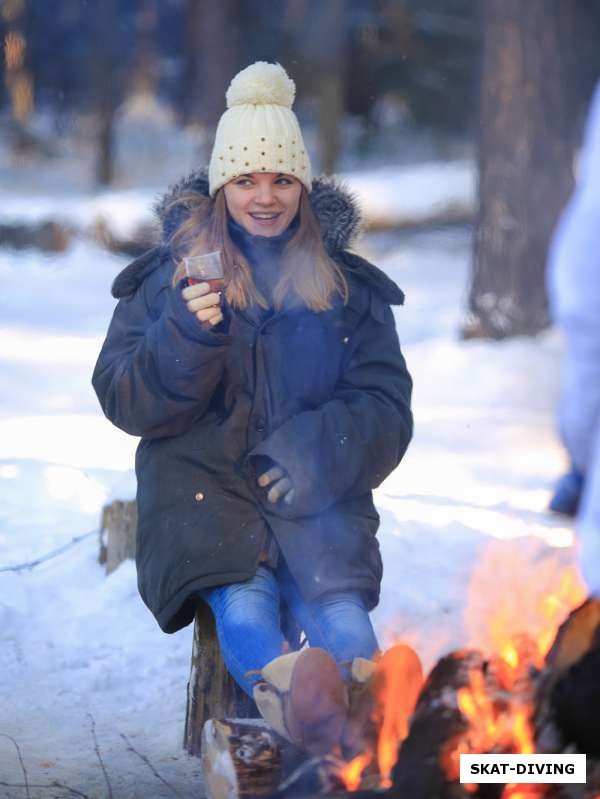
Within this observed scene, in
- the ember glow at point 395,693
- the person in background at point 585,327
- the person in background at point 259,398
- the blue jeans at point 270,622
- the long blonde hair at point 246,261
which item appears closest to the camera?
the person in background at point 585,327

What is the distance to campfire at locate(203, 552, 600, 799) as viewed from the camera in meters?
2.24

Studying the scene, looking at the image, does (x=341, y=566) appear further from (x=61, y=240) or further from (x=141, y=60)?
(x=141, y=60)

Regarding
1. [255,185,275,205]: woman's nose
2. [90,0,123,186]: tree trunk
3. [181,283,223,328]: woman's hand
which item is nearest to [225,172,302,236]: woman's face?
[255,185,275,205]: woman's nose

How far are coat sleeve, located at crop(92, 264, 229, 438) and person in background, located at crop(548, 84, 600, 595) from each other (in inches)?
50.3

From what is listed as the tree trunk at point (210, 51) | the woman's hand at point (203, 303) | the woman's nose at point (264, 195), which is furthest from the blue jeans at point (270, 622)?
the tree trunk at point (210, 51)

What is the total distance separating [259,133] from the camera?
3.47m

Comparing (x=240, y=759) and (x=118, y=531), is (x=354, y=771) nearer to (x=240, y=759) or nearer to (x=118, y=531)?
(x=240, y=759)

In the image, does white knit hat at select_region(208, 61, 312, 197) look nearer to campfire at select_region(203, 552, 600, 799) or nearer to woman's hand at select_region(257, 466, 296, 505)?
woman's hand at select_region(257, 466, 296, 505)

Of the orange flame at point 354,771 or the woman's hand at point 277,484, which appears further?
the woman's hand at point 277,484

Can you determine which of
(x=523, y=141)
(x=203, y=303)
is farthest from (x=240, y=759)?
(x=523, y=141)

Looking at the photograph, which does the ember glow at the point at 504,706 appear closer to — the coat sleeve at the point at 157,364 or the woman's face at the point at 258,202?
the coat sleeve at the point at 157,364

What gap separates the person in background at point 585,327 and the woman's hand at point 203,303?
1238 millimetres

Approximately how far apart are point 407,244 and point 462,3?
558cm

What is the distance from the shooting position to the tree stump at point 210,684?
3434mm
